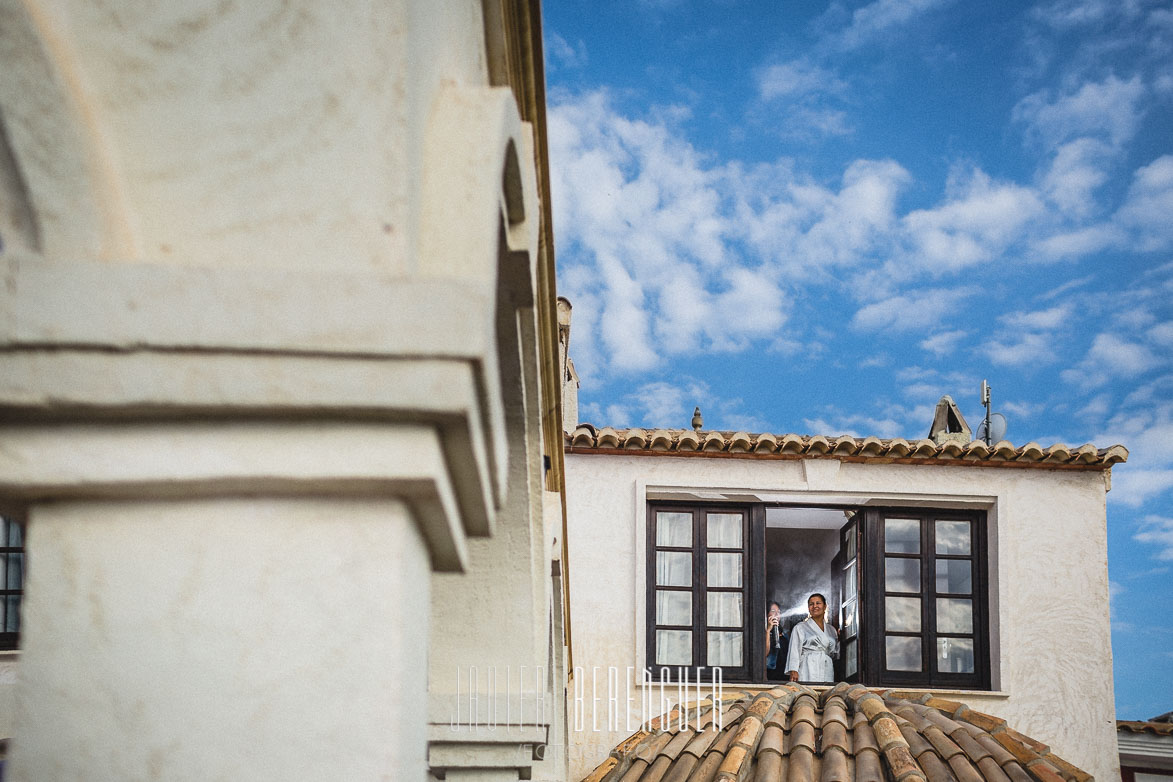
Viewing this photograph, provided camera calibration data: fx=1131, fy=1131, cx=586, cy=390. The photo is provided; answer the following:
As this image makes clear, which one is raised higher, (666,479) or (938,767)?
(666,479)

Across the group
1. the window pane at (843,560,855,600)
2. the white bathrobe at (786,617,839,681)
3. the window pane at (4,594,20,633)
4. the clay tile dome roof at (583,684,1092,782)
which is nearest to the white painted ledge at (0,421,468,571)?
the clay tile dome roof at (583,684,1092,782)

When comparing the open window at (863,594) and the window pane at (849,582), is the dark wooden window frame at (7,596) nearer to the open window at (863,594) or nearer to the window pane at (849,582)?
the open window at (863,594)

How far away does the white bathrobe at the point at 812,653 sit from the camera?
9.98 metres

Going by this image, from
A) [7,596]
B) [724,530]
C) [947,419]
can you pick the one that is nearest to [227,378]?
[7,596]

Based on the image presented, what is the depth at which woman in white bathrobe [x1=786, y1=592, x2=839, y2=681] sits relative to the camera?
392 inches

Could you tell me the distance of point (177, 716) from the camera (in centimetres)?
137

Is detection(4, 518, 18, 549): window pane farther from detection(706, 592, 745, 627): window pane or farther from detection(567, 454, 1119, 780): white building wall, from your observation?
detection(706, 592, 745, 627): window pane

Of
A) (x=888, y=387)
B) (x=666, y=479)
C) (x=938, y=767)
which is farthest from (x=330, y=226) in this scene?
(x=888, y=387)

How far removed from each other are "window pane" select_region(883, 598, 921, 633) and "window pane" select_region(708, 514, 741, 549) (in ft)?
4.39

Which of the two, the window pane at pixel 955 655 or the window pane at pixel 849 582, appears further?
the window pane at pixel 849 582

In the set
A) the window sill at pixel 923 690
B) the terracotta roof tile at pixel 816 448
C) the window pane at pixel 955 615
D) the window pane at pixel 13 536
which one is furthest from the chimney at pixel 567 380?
the window pane at pixel 13 536

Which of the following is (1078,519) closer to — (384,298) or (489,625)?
(489,625)

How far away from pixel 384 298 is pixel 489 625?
2244 mm

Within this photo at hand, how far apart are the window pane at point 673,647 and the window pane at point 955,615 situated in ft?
6.85
